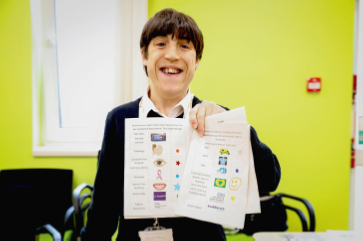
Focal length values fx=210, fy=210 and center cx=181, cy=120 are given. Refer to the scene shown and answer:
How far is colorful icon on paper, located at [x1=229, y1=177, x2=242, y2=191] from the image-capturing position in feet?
2.23

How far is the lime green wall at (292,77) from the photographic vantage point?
6.89 ft

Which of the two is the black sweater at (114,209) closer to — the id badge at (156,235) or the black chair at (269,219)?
the id badge at (156,235)

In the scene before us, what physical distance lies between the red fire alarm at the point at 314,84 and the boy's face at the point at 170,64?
5.86 feet

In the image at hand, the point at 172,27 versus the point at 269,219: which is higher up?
the point at 172,27

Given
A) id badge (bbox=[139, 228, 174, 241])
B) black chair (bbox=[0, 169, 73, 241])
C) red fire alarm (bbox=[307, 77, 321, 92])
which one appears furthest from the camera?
red fire alarm (bbox=[307, 77, 321, 92])

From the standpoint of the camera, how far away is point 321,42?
2111 millimetres

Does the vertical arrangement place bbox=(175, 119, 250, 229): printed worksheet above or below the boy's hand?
below

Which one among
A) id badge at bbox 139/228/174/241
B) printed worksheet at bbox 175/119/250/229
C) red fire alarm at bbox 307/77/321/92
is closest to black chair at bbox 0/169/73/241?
id badge at bbox 139/228/174/241

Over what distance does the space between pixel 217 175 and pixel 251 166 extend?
0.38 feet

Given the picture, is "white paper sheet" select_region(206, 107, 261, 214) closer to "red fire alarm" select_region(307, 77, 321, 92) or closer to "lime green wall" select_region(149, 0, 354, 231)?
"lime green wall" select_region(149, 0, 354, 231)

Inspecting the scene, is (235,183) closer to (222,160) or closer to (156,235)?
(222,160)

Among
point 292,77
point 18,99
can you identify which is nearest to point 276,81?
point 292,77

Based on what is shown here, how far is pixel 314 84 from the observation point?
2.10 meters

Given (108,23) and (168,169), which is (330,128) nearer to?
(168,169)
